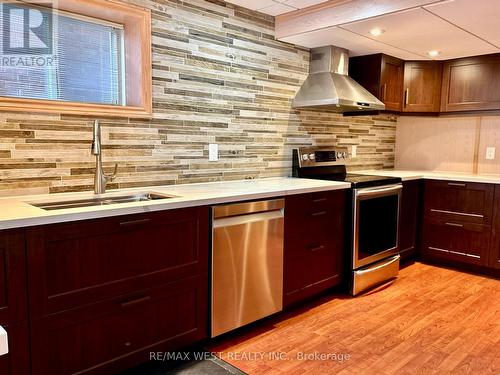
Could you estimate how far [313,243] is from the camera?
280 centimetres

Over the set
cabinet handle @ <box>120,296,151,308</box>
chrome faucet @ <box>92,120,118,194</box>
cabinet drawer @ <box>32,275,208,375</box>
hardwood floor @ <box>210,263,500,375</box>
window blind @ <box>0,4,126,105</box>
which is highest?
window blind @ <box>0,4,126,105</box>

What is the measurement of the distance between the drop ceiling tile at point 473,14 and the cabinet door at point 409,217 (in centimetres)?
143

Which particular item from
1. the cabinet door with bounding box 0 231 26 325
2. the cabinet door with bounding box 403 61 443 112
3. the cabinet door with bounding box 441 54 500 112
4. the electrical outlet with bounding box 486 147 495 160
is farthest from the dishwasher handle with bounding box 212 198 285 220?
the electrical outlet with bounding box 486 147 495 160

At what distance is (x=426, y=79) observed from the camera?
4023 millimetres

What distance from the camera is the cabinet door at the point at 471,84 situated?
368 cm

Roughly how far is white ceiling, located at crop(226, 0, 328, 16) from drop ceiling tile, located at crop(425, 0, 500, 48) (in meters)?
0.80

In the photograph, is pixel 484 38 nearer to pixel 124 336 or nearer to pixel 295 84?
pixel 295 84

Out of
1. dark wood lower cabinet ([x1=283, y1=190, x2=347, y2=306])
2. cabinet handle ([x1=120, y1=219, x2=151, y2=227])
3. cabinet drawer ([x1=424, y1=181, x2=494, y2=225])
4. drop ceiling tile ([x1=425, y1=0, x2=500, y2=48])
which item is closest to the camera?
cabinet handle ([x1=120, y1=219, x2=151, y2=227])

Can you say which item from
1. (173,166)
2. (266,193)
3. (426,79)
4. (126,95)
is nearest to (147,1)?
(126,95)

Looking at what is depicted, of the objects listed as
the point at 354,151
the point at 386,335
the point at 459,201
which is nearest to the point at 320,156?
the point at 354,151

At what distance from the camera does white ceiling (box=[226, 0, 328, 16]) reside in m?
2.76

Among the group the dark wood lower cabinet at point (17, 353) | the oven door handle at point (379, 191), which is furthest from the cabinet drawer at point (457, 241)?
the dark wood lower cabinet at point (17, 353)

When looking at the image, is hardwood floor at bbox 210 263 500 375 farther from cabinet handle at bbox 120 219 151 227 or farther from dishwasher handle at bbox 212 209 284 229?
cabinet handle at bbox 120 219 151 227

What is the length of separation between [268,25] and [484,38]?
5.65 ft
